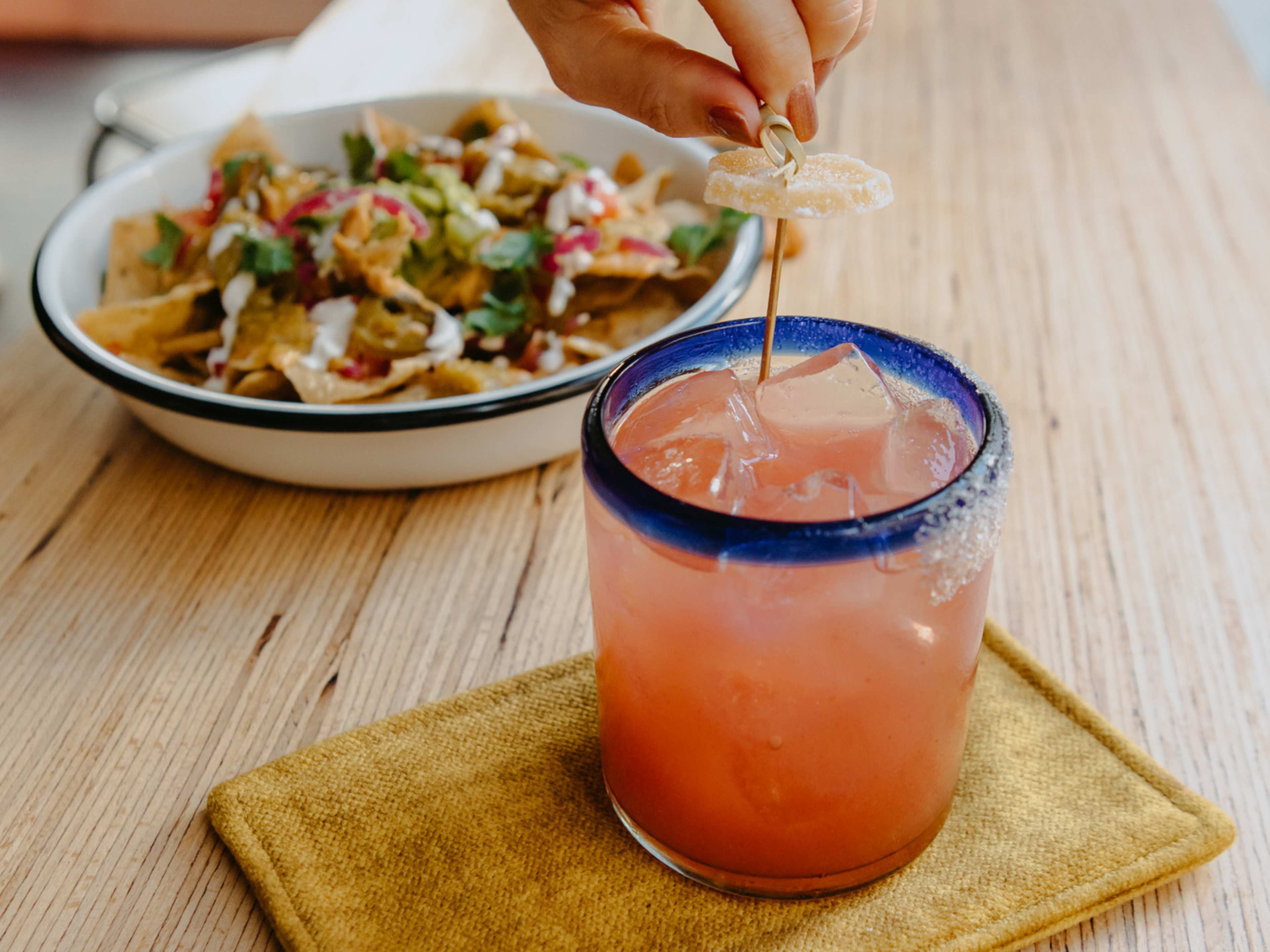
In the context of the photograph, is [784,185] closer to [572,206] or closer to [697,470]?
[697,470]

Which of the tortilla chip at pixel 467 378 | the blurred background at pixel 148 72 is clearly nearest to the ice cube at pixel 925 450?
the tortilla chip at pixel 467 378

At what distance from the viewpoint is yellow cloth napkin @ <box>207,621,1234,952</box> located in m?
0.69

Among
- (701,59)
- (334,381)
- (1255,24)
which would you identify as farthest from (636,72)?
(1255,24)

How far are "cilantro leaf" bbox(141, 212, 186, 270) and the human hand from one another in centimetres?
50

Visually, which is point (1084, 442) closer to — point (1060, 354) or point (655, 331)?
point (1060, 354)

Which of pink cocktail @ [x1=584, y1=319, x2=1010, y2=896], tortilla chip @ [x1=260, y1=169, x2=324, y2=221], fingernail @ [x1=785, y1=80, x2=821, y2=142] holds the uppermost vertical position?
fingernail @ [x1=785, y1=80, x2=821, y2=142]

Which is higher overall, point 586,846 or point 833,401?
point 833,401

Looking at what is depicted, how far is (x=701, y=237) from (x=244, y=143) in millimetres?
631

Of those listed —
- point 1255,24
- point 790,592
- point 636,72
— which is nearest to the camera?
point 790,592

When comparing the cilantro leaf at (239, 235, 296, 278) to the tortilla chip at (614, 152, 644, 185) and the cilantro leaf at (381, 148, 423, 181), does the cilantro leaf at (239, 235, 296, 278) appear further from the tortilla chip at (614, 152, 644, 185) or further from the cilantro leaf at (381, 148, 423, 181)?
the tortilla chip at (614, 152, 644, 185)

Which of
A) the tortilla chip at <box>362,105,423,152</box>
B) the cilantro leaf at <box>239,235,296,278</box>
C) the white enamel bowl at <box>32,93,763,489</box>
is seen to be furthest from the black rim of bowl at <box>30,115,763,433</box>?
the tortilla chip at <box>362,105,423,152</box>

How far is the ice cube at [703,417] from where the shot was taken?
27.4 inches

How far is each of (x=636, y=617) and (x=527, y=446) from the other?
47 centimetres

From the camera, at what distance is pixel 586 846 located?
75 cm
